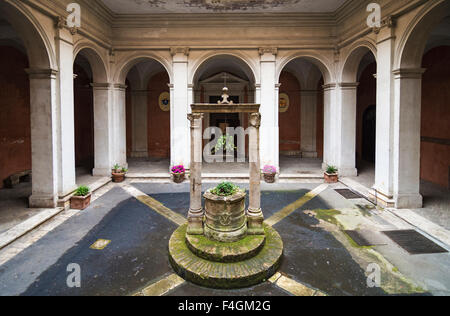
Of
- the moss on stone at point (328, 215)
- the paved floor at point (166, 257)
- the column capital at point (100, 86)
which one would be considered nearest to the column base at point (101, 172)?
the paved floor at point (166, 257)

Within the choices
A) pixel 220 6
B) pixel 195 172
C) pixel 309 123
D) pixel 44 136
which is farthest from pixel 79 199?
pixel 309 123

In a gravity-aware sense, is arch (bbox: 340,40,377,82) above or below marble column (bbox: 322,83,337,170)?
above

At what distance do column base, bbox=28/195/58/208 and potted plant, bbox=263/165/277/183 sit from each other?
22.2ft

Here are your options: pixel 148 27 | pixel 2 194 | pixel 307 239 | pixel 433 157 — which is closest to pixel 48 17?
pixel 148 27

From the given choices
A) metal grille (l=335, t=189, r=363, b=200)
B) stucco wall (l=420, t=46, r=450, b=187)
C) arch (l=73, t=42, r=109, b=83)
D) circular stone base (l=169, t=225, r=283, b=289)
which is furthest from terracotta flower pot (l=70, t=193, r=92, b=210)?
stucco wall (l=420, t=46, r=450, b=187)

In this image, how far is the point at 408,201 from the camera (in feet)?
23.7

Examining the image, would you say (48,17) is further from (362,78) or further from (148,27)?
(362,78)

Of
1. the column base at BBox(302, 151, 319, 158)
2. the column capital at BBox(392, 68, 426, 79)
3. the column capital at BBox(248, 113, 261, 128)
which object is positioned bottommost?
the column base at BBox(302, 151, 319, 158)

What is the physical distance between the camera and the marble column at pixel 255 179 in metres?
5.28

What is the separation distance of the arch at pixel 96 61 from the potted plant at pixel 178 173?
4.14m

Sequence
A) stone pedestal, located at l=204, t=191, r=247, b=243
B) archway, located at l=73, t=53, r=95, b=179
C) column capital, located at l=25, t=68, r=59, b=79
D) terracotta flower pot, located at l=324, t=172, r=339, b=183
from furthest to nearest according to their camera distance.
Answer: archway, located at l=73, t=53, r=95, b=179 → terracotta flower pot, located at l=324, t=172, r=339, b=183 → column capital, located at l=25, t=68, r=59, b=79 → stone pedestal, located at l=204, t=191, r=247, b=243

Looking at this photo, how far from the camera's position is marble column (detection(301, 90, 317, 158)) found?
14.5 meters

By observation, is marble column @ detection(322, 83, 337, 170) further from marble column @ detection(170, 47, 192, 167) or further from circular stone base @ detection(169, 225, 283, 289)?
circular stone base @ detection(169, 225, 283, 289)

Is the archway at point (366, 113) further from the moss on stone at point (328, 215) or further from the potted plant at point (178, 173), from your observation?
the potted plant at point (178, 173)
